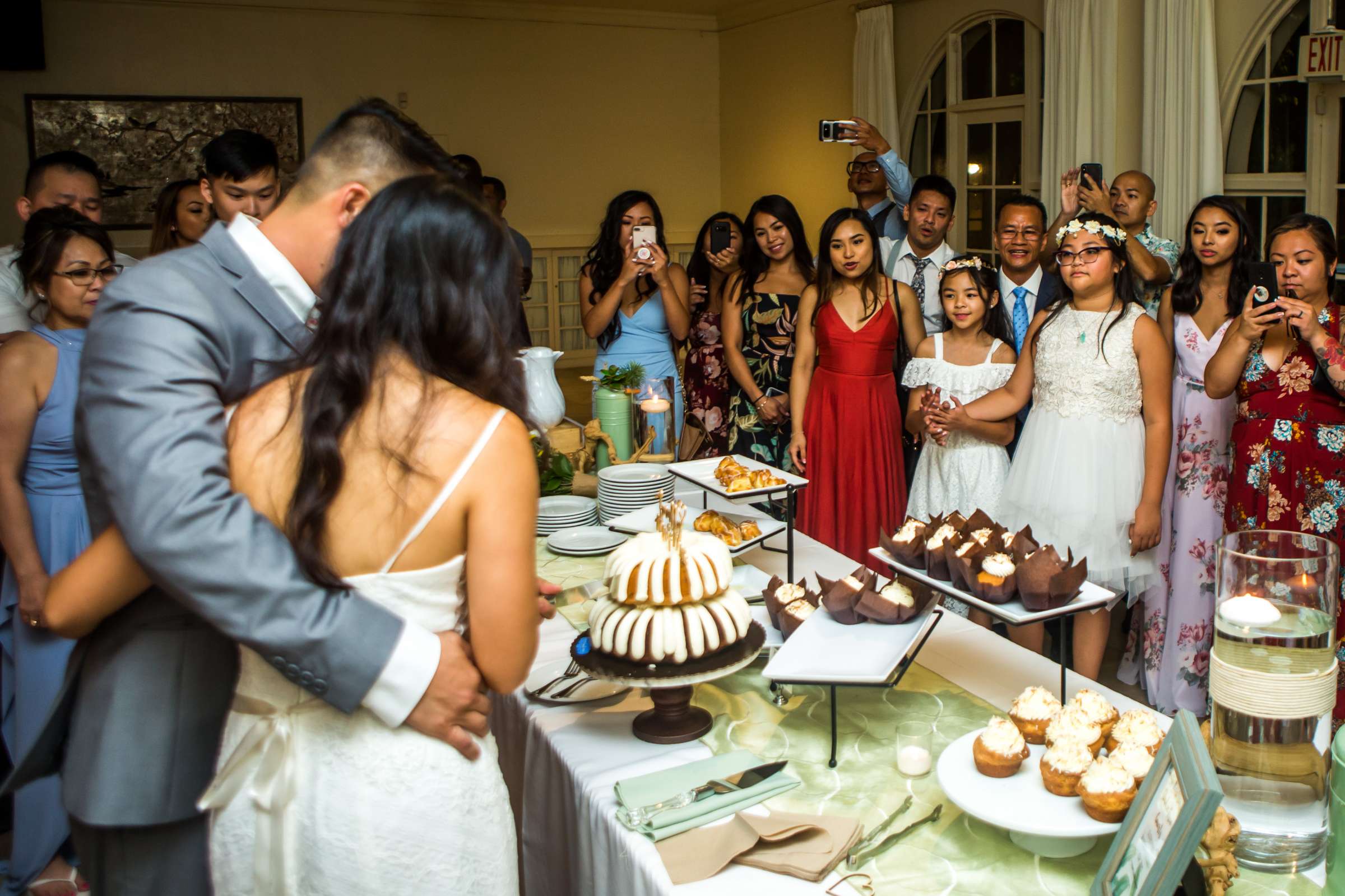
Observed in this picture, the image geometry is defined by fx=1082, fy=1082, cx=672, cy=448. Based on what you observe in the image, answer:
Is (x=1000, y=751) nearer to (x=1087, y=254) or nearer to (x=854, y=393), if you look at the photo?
(x=1087, y=254)

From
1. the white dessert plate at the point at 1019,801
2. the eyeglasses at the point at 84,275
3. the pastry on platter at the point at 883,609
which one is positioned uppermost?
the eyeglasses at the point at 84,275

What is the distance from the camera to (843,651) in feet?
5.10

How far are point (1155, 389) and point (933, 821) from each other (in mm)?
1917

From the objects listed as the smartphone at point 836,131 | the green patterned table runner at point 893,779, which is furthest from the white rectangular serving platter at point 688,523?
the smartphone at point 836,131

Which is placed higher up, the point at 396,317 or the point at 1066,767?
the point at 396,317

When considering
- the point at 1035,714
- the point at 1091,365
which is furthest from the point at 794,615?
the point at 1091,365

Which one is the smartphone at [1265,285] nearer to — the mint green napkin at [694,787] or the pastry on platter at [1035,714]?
the pastry on platter at [1035,714]

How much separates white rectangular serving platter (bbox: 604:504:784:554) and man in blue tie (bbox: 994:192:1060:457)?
4.86ft

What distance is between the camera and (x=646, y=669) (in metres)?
1.48

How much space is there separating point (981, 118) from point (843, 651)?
20.8 feet

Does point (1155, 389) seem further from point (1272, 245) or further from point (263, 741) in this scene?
point (263, 741)

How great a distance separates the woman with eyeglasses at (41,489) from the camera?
2.39 meters

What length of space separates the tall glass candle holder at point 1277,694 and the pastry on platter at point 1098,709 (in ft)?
0.43

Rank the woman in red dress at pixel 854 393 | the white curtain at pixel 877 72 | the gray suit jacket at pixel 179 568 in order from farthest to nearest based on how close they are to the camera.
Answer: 1. the white curtain at pixel 877 72
2. the woman in red dress at pixel 854 393
3. the gray suit jacket at pixel 179 568
